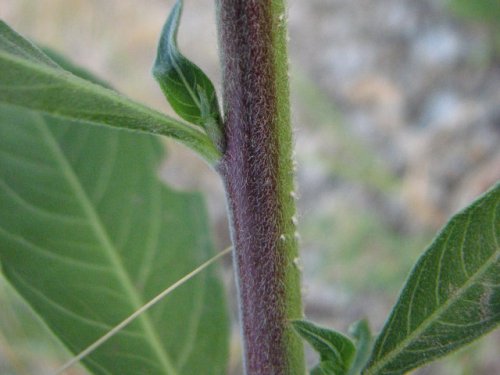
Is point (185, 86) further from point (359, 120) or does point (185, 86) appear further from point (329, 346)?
point (359, 120)

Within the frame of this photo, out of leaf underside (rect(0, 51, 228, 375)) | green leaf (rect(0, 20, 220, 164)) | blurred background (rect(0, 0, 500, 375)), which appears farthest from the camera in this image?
blurred background (rect(0, 0, 500, 375))

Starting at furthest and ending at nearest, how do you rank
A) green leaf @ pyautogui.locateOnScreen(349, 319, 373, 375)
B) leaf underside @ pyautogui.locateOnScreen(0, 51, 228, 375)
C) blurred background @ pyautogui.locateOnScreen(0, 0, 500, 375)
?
blurred background @ pyautogui.locateOnScreen(0, 0, 500, 375) < leaf underside @ pyautogui.locateOnScreen(0, 51, 228, 375) < green leaf @ pyautogui.locateOnScreen(349, 319, 373, 375)

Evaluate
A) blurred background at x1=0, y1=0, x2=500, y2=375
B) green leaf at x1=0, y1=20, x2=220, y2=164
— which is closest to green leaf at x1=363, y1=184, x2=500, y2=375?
green leaf at x1=0, y1=20, x2=220, y2=164

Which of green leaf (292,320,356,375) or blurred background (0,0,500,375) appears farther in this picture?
blurred background (0,0,500,375)

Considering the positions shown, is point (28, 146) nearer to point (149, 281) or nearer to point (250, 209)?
point (149, 281)

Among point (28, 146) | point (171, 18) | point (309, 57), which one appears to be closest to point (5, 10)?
point (309, 57)

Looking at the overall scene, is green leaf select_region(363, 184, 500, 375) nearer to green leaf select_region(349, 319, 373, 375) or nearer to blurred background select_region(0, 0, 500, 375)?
green leaf select_region(349, 319, 373, 375)

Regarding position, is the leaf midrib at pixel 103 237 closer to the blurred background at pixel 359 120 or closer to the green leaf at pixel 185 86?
the green leaf at pixel 185 86

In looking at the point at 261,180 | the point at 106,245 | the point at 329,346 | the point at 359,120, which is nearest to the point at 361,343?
the point at 329,346
